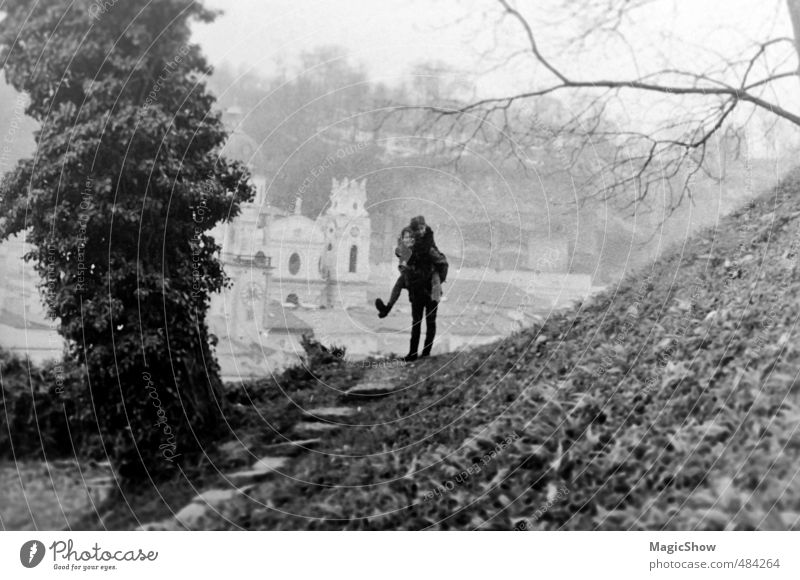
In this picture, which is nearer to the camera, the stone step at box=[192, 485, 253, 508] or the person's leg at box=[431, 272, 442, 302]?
the stone step at box=[192, 485, 253, 508]

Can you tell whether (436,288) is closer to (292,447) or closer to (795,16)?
(292,447)

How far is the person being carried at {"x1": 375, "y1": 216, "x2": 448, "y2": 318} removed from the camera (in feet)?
11.5

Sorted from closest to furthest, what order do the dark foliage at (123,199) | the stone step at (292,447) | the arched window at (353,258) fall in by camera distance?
the dark foliage at (123,199) < the stone step at (292,447) < the arched window at (353,258)

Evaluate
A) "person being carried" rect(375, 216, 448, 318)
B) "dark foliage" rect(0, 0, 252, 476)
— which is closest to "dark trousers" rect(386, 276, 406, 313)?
"person being carried" rect(375, 216, 448, 318)

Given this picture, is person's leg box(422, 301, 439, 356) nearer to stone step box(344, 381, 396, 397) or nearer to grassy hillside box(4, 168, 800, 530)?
grassy hillside box(4, 168, 800, 530)

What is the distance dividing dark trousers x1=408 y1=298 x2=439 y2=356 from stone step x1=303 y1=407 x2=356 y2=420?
465 millimetres

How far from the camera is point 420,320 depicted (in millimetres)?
3549

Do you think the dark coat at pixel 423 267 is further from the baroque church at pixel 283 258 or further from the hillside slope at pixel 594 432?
the hillside slope at pixel 594 432

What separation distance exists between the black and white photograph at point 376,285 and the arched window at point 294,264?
0.02 m

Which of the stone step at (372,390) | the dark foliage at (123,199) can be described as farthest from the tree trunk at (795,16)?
the dark foliage at (123,199)

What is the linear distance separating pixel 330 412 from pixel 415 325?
660 mm

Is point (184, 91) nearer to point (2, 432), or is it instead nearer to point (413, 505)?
point (2, 432)

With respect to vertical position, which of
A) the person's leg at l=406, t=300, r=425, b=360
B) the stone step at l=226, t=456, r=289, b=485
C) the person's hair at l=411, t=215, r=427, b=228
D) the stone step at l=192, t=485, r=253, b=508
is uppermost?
the person's hair at l=411, t=215, r=427, b=228

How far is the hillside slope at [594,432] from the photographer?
3.26m
